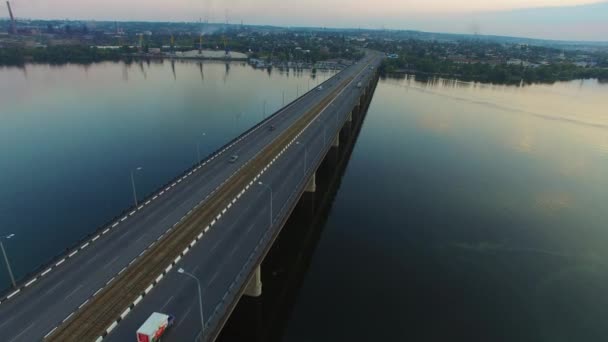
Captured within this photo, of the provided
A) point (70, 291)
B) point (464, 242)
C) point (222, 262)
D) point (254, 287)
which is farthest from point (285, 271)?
point (464, 242)

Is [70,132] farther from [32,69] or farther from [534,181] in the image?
[32,69]

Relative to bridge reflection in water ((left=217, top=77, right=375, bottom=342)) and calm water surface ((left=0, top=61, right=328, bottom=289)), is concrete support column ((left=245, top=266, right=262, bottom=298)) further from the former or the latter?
calm water surface ((left=0, top=61, right=328, bottom=289))

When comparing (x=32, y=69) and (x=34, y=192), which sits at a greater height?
(x=32, y=69)

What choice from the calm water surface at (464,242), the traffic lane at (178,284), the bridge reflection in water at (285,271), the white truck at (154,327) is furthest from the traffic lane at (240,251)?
the calm water surface at (464,242)

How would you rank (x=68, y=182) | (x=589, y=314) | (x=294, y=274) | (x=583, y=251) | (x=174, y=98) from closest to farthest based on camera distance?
(x=589, y=314) → (x=294, y=274) → (x=583, y=251) → (x=68, y=182) → (x=174, y=98)

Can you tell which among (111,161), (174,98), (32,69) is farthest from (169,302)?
(32,69)

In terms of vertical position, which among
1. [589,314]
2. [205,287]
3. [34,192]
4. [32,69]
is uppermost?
[32,69]

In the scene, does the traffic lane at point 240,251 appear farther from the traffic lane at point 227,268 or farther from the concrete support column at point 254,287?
the concrete support column at point 254,287
